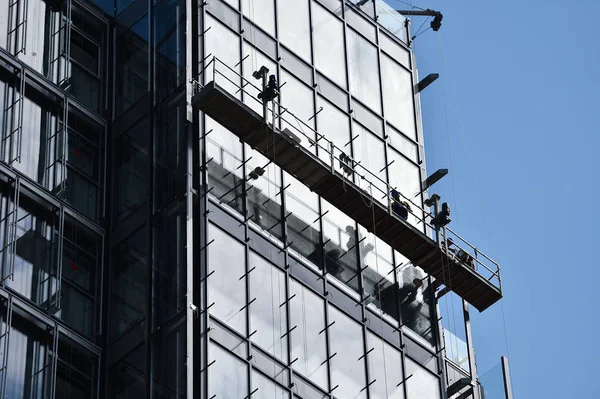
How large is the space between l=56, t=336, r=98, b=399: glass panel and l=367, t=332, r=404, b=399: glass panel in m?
8.76

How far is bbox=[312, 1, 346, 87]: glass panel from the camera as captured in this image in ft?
173

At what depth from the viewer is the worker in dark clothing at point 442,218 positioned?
51156 millimetres

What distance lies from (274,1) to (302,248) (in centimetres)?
926

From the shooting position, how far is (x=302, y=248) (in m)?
47.6

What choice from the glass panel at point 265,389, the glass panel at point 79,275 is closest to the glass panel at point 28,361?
the glass panel at point 79,275

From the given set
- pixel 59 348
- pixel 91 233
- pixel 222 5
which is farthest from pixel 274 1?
pixel 59 348

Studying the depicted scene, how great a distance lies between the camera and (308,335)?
4597cm

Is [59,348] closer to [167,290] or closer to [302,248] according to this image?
[167,290]

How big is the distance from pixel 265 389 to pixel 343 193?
27.6 feet

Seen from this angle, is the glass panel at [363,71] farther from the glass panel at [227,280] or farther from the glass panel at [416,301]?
the glass panel at [227,280]

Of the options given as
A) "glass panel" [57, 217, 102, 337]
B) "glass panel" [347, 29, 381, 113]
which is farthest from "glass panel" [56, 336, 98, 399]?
"glass panel" [347, 29, 381, 113]

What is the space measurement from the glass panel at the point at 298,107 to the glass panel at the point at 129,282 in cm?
660

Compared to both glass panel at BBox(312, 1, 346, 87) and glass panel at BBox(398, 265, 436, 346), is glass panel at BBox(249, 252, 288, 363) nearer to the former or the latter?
glass panel at BBox(398, 265, 436, 346)

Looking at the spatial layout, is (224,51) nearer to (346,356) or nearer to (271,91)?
(271,91)
